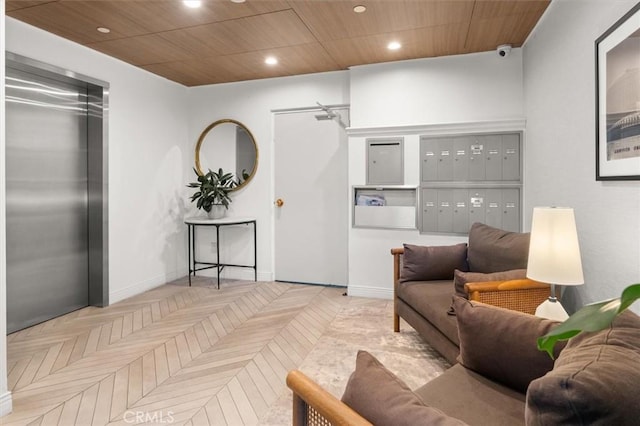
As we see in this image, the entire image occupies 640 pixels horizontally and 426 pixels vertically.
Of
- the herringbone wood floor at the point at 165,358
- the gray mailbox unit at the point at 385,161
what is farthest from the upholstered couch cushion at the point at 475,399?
the gray mailbox unit at the point at 385,161

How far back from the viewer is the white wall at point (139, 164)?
361 cm

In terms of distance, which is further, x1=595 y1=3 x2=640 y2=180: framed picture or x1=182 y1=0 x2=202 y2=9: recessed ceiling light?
x1=182 y1=0 x2=202 y2=9: recessed ceiling light

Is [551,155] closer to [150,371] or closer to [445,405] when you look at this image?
[445,405]

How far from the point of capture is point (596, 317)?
53 centimetres

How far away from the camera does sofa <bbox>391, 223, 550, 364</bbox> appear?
7.07ft

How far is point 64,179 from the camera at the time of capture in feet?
11.4

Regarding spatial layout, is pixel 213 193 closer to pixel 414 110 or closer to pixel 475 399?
pixel 414 110

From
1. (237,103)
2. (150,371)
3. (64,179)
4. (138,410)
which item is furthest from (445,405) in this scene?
(237,103)

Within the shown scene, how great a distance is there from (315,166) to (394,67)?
137 cm

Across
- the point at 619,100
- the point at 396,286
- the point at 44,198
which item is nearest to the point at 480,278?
the point at 396,286

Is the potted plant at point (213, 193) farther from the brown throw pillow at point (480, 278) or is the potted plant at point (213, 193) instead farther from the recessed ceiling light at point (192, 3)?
the brown throw pillow at point (480, 278)

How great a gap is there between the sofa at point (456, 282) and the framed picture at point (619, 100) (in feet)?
2.44

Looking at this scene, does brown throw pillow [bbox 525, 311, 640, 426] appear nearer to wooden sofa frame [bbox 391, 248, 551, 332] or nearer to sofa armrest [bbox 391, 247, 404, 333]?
wooden sofa frame [bbox 391, 248, 551, 332]

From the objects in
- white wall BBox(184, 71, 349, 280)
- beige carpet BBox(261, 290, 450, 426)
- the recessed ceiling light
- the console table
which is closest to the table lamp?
beige carpet BBox(261, 290, 450, 426)
